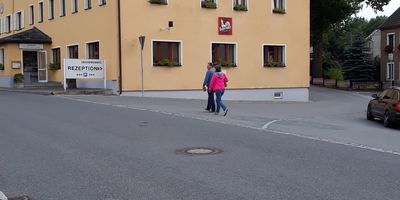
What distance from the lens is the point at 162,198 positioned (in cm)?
694

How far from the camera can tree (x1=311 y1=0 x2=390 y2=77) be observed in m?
51.7

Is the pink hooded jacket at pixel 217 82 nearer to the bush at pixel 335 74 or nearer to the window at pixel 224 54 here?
the window at pixel 224 54

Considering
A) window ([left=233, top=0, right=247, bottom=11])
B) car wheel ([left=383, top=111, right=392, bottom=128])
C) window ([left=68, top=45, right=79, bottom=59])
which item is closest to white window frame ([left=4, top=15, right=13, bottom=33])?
window ([left=68, top=45, right=79, bottom=59])

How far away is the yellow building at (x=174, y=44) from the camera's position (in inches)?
1156

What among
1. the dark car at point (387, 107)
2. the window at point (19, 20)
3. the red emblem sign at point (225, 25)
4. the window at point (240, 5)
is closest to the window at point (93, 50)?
the red emblem sign at point (225, 25)

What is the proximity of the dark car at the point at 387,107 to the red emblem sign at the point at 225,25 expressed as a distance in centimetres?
1224

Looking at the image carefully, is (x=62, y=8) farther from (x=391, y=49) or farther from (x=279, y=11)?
(x=391, y=49)

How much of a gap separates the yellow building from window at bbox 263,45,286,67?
2.4 inches

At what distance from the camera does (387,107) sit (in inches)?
765

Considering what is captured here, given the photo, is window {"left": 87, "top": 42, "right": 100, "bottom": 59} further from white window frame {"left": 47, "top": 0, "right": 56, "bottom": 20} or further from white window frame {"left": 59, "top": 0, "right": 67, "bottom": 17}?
white window frame {"left": 47, "top": 0, "right": 56, "bottom": 20}

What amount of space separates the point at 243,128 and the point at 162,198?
834 centimetres

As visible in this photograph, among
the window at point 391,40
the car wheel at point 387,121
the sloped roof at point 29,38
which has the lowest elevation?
the car wheel at point 387,121

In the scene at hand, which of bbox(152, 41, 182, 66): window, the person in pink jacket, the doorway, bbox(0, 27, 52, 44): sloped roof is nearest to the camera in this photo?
the person in pink jacket

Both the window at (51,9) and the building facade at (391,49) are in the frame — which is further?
the building facade at (391,49)
